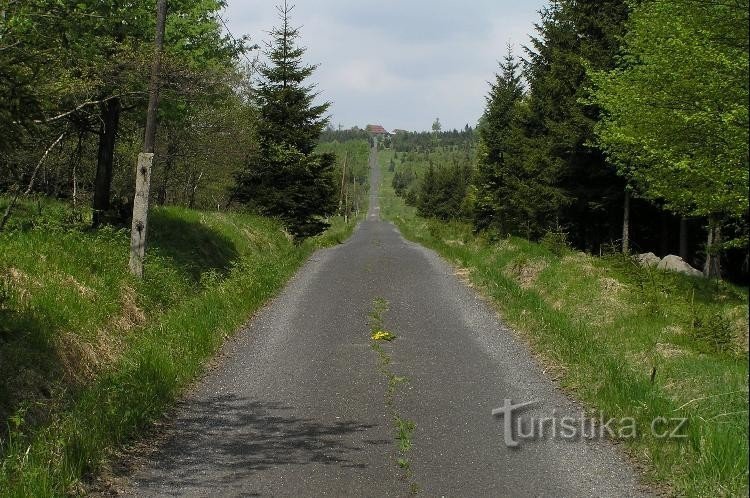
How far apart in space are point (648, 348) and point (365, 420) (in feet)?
15.9

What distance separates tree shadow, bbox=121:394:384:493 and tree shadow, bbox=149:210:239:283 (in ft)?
27.7

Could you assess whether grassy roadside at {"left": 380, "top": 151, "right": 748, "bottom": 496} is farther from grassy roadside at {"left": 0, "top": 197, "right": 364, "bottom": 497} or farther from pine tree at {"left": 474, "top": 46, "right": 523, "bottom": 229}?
pine tree at {"left": 474, "top": 46, "right": 523, "bottom": 229}

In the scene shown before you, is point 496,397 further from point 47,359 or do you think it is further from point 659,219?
point 659,219

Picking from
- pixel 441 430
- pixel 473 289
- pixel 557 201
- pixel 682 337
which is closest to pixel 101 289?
pixel 441 430

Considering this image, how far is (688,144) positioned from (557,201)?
9925 millimetres

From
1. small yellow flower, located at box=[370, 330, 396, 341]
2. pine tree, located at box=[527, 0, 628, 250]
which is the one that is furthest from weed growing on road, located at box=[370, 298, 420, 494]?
pine tree, located at box=[527, 0, 628, 250]

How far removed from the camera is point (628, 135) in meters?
15.9

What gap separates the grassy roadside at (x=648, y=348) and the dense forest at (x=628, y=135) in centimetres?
212

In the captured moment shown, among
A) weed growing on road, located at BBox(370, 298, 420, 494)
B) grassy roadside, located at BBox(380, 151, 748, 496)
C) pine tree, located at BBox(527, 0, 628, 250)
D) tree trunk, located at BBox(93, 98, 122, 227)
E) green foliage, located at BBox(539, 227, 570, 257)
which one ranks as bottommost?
weed growing on road, located at BBox(370, 298, 420, 494)

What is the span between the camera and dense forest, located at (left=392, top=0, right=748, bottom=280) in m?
12.0

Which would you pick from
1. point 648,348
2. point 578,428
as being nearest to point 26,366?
point 578,428

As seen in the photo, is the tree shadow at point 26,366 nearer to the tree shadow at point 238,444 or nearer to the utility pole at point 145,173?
the tree shadow at point 238,444

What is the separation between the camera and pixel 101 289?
33.4 ft

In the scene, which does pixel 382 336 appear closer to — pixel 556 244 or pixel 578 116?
pixel 556 244
